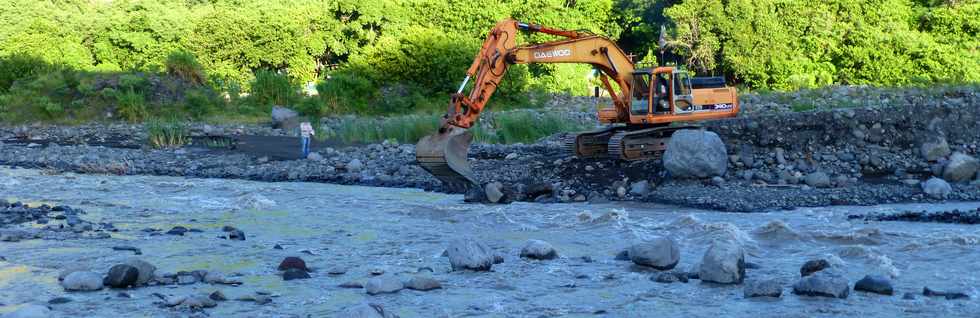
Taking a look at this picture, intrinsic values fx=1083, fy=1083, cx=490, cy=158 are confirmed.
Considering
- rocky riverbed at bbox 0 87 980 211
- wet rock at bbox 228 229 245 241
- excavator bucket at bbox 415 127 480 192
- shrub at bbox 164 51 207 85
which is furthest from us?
shrub at bbox 164 51 207 85

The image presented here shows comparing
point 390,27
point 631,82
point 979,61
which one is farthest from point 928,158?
point 390,27

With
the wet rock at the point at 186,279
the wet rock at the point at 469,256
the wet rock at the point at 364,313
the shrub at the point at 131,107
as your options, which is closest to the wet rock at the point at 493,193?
the wet rock at the point at 469,256

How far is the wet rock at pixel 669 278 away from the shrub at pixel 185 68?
29.6 meters

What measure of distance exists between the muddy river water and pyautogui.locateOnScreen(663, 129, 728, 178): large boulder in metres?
1.50

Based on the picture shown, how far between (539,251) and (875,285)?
3488 mm

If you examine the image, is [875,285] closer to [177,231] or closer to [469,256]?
[469,256]

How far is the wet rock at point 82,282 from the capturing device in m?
9.70

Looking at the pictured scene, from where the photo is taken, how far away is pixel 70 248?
1200 centimetres

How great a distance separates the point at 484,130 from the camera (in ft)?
86.6

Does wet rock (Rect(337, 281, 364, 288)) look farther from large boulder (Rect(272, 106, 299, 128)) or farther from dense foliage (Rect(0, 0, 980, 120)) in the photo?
dense foliage (Rect(0, 0, 980, 120))

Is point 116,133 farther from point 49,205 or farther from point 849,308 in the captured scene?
point 849,308

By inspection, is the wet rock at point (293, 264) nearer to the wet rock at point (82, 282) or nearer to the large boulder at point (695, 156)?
the wet rock at point (82, 282)

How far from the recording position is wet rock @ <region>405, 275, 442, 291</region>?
389 inches

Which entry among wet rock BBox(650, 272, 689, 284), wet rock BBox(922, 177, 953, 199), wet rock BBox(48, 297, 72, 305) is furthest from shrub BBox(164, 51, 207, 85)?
wet rock BBox(650, 272, 689, 284)
